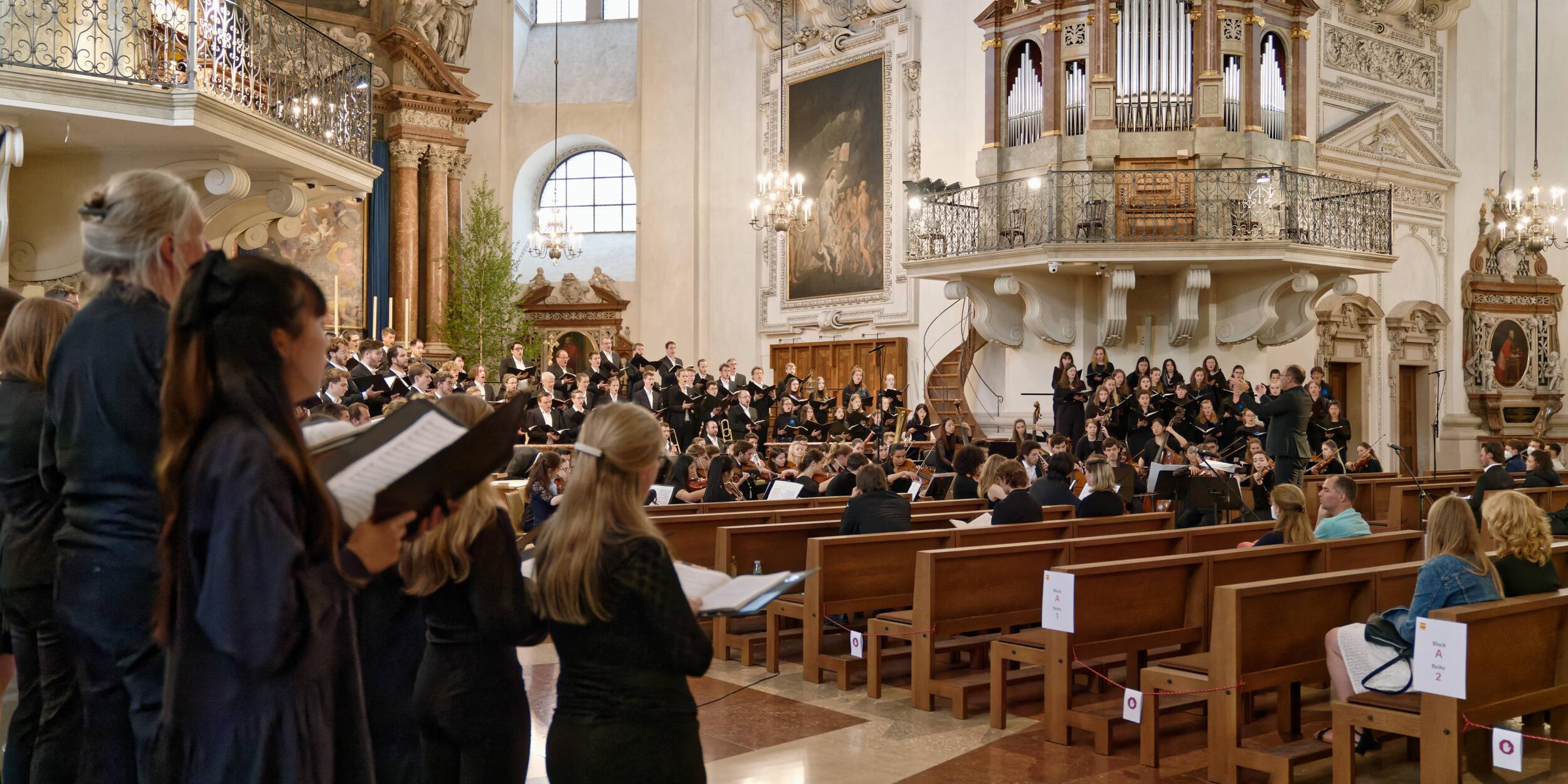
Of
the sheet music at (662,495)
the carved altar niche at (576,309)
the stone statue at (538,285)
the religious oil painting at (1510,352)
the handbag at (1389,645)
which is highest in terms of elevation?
the stone statue at (538,285)

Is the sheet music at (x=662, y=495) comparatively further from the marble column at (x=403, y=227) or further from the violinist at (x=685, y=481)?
the marble column at (x=403, y=227)

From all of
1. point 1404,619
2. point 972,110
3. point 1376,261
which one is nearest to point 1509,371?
point 1376,261

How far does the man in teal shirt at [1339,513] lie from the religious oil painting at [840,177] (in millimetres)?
12662

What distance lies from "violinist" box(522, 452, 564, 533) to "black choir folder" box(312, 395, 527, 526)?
16.2 ft

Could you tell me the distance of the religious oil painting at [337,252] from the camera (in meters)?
18.5

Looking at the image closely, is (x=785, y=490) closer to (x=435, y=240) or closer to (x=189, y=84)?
(x=189, y=84)

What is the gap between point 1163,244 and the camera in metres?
15.1

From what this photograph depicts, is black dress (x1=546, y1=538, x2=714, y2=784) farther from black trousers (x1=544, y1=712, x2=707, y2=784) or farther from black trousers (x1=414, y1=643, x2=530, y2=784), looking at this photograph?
black trousers (x1=414, y1=643, x2=530, y2=784)

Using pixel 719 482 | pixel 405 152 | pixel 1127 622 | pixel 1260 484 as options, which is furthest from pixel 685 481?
pixel 405 152

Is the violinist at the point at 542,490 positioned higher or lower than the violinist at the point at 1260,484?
higher

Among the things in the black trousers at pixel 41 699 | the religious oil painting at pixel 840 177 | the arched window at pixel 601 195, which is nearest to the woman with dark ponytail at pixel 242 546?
the black trousers at pixel 41 699

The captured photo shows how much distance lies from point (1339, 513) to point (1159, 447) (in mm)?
5889

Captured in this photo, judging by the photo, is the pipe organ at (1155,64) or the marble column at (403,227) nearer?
the pipe organ at (1155,64)

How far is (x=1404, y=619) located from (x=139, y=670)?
4.38m
